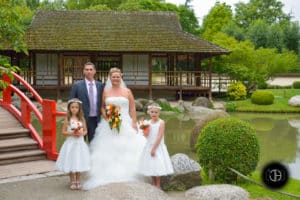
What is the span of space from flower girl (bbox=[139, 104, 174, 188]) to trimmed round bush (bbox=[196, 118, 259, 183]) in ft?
5.05

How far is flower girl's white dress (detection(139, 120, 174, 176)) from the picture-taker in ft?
24.3

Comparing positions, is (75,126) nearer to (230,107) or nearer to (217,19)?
(230,107)

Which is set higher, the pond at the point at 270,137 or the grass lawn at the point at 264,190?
the grass lawn at the point at 264,190

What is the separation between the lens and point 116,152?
7836 mm

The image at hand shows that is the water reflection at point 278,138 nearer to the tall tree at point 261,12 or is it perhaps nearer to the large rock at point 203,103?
the large rock at point 203,103

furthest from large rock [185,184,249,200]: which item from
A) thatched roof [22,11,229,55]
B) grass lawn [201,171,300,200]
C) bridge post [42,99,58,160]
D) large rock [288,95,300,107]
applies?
large rock [288,95,300,107]

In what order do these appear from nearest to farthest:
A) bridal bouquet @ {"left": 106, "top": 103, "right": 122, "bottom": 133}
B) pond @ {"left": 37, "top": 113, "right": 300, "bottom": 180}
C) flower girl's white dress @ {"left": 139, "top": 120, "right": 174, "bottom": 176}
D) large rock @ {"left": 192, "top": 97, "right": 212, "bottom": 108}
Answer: flower girl's white dress @ {"left": 139, "top": 120, "right": 174, "bottom": 176} → bridal bouquet @ {"left": 106, "top": 103, "right": 122, "bottom": 133} → pond @ {"left": 37, "top": 113, "right": 300, "bottom": 180} → large rock @ {"left": 192, "top": 97, "right": 212, "bottom": 108}

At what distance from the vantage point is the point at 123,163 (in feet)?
25.6

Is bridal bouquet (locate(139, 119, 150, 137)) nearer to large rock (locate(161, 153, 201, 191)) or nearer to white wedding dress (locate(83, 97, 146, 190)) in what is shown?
white wedding dress (locate(83, 97, 146, 190))

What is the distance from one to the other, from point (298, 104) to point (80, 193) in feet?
74.1

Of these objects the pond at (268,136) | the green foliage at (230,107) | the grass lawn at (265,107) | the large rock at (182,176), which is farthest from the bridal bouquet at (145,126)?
the grass lawn at (265,107)

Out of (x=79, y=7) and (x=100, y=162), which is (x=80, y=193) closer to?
(x=100, y=162)

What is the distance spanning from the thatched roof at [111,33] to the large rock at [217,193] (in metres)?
20.7

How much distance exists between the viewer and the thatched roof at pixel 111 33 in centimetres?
2802
